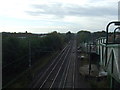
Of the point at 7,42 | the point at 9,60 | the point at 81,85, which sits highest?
the point at 7,42

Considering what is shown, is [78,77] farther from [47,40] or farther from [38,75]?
[47,40]

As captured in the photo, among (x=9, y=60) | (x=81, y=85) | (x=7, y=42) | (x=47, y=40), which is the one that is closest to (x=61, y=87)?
(x=81, y=85)

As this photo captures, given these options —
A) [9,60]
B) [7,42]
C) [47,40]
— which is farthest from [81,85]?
[47,40]

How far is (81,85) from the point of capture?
54.4ft

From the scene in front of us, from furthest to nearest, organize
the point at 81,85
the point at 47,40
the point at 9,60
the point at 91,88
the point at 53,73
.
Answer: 1. the point at 47,40
2. the point at 53,73
3. the point at 9,60
4. the point at 81,85
5. the point at 91,88

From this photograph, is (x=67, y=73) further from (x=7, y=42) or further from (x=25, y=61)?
(x=7, y=42)

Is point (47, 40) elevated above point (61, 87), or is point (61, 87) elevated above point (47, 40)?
point (47, 40)

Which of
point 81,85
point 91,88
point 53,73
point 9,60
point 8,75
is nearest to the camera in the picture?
point 91,88

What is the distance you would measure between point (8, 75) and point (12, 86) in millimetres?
2196

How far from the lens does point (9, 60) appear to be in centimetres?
1931

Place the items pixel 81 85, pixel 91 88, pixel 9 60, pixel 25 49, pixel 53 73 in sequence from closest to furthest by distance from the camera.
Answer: pixel 91 88 < pixel 81 85 < pixel 9 60 < pixel 53 73 < pixel 25 49

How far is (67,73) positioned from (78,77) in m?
1.91

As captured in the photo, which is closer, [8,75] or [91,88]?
[91,88]

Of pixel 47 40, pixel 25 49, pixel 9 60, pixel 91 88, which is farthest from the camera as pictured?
pixel 47 40
